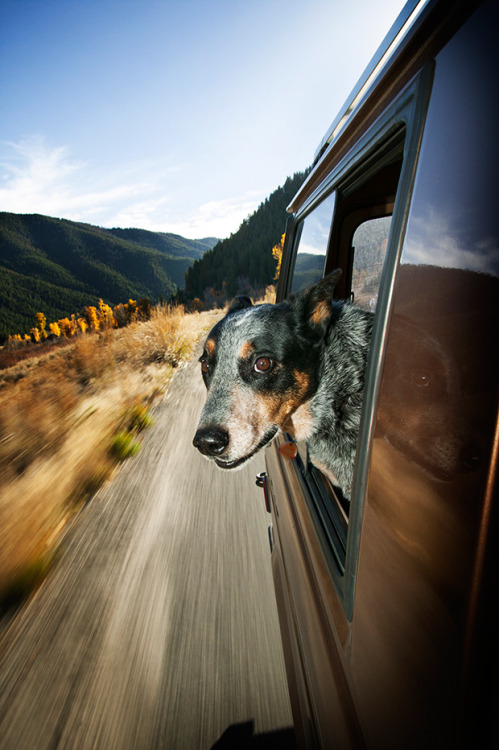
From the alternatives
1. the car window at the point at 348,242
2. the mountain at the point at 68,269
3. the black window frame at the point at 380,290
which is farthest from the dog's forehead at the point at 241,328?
the mountain at the point at 68,269

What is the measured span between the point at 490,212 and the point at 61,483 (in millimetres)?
4118

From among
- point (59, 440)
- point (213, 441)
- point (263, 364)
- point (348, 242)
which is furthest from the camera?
point (59, 440)

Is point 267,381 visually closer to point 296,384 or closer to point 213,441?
point 296,384

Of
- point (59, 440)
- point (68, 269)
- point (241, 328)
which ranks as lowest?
point (59, 440)

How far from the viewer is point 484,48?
49cm

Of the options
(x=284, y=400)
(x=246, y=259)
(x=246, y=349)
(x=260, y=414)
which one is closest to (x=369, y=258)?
(x=246, y=349)

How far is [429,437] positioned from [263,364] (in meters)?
1.35

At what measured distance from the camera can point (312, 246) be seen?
251cm

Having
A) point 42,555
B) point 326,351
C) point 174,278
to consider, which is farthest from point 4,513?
point 174,278

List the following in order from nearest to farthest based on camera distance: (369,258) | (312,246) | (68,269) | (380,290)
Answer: (380,290), (312,246), (369,258), (68,269)

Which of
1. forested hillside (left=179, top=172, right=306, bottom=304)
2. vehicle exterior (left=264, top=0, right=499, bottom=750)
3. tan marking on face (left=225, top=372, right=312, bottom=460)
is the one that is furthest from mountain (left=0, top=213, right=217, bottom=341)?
vehicle exterior (left=264, top=0, right=499, bottom=750)

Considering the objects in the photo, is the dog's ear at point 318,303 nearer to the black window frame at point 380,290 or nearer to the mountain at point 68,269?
the black window frame at point 380,290

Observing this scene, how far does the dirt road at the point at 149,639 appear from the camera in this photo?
1.61 metres

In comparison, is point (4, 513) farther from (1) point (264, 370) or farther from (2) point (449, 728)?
(2) point (449, 728)
